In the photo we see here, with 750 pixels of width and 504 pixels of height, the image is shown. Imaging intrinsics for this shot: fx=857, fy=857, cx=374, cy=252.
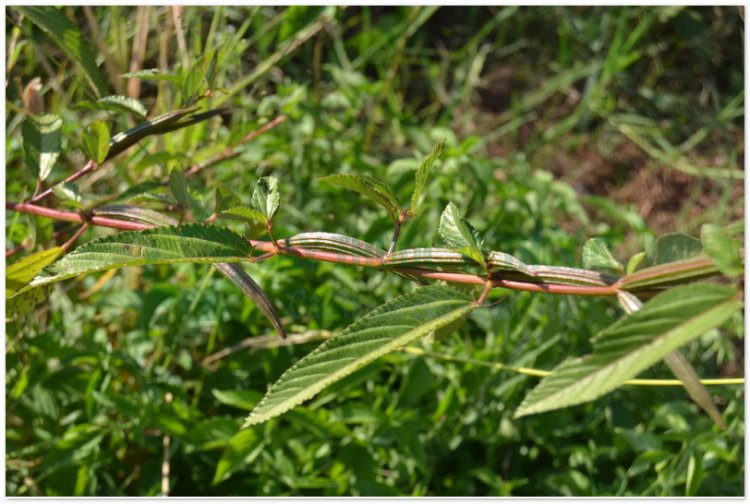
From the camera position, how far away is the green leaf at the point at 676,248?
700mm

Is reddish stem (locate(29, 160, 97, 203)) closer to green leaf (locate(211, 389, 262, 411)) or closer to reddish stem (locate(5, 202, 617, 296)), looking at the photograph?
reddish stem (locate(5, 202, 617, 296))

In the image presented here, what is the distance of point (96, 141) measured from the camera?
0.94m

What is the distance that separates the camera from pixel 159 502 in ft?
3.83

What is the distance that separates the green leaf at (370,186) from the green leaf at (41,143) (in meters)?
0.44

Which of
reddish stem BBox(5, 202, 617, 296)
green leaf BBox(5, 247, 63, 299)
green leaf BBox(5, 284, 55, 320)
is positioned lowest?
green leaf BBox(5, 284, 55, 320)


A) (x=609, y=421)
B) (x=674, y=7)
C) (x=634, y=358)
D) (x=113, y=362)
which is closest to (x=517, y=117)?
(x=674, y=7)

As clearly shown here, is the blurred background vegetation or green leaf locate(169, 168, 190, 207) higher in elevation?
green leaf locate(169, 168, 190, 207)

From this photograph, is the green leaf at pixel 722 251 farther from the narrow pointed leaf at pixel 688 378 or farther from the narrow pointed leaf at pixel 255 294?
the narrow pointed leaf at pixel 255 294

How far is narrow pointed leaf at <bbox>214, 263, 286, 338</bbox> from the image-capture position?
766 mm

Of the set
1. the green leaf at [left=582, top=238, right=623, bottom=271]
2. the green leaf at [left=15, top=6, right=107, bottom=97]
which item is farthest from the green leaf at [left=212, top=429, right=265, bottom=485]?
the green leaf at [left=582, top=238, right=623, bottom=271]

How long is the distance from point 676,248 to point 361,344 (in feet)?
0.90

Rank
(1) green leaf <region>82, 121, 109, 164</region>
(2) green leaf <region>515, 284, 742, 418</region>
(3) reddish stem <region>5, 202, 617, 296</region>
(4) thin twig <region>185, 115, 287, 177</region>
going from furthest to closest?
1. (4) thin twig <region>185, 115, 287, 177</region>
2. (1) green leaf <region>82, 121, 109, 164</region>
3. (3) reddish stem <region>5, 202, 617, 296</region>
4. (2) green leaf <region>515, 284, 742, 418</region>

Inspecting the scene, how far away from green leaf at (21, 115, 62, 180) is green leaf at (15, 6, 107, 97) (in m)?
0.07

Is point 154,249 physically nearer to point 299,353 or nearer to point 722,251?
point 722,251
